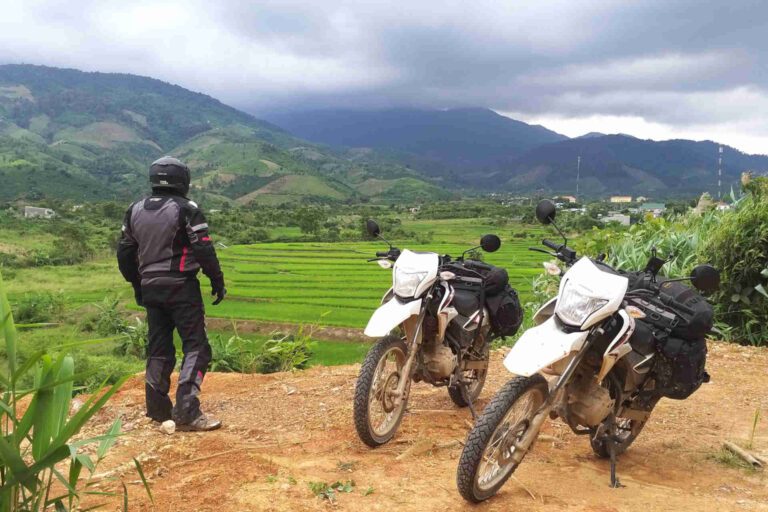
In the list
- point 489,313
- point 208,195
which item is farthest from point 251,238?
point 208,195

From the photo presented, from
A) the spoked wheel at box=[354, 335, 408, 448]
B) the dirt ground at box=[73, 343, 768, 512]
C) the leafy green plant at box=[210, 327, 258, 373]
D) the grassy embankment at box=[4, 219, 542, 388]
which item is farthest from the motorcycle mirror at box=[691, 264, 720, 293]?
the grassy embankment at box=[4, 219, 542, 388]

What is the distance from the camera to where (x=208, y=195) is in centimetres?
12825

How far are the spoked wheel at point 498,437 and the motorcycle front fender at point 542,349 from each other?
13 cm

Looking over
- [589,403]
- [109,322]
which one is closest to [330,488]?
[589,403]

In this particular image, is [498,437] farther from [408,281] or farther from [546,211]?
[546,211]

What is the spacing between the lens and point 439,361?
423 centimetres

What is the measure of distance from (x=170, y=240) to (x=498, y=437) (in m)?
2.72

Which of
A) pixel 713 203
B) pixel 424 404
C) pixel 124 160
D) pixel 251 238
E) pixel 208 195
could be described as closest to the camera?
pixel 424 404

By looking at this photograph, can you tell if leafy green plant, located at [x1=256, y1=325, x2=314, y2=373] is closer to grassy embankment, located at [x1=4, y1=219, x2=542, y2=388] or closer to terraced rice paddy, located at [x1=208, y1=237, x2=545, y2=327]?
grassy embankment, located at [x1=4, y1=219, x2=542, y2=388]

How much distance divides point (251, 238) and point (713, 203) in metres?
55.6

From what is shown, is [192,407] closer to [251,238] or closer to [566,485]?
[566,485]

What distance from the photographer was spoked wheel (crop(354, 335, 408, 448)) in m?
3.69

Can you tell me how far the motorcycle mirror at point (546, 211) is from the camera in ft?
12.3

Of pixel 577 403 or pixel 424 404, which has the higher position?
pixel 577 403
